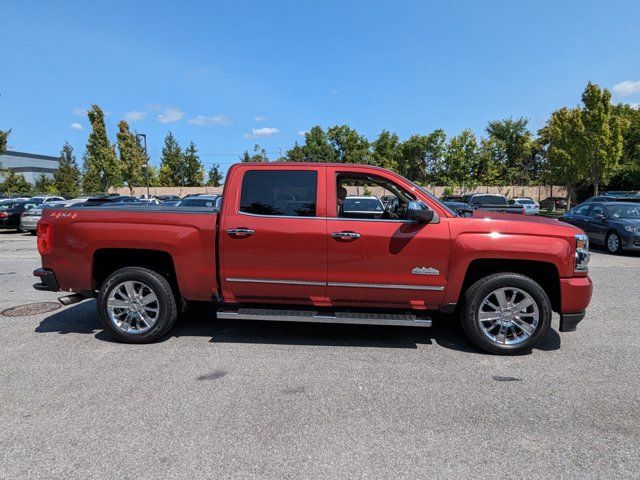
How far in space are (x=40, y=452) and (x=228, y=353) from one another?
1.88 metres

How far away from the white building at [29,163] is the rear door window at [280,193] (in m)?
103

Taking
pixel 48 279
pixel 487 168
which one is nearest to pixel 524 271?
pixel 48 279

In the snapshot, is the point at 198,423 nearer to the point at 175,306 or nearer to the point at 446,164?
the point at 175,306

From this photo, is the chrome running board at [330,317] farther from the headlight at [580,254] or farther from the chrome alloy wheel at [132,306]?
the headlight at [580,254]

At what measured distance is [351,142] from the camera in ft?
180

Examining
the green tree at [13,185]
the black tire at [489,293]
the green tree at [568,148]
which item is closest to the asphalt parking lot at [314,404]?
the black tire at [489,293]

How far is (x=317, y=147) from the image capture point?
5722cm

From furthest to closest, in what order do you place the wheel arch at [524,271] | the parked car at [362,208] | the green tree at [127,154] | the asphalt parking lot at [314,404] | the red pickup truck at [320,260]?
the green tree at [127,154], the parked car at [362,208], the wheel arch at [524,271], the red pickup truck at [320,260], the asphalt parking lot at [314,404]

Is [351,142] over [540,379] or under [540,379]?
over

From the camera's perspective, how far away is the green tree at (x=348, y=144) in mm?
53438

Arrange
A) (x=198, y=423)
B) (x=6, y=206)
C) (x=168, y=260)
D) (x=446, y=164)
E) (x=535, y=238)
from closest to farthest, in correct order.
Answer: (x=198, y=423)
(x=535, y=238)
(x=168, y=260)
(x=6, y=206)
(x=446, y=164)

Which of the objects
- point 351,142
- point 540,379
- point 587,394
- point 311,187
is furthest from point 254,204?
point 351,142

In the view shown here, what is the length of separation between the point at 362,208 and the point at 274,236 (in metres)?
1.34

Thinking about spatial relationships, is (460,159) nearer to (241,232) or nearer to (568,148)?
(568,148)
